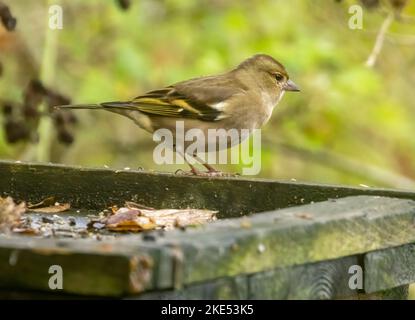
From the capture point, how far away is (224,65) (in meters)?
9.66

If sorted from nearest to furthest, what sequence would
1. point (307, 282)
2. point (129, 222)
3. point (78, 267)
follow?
point (78, 267), point (307, 282), point (129, 222)

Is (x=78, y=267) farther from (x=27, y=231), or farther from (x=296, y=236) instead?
(x=27, y=231)

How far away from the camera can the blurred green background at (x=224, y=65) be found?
943 cm

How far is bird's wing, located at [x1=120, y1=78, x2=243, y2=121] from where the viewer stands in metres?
6.49

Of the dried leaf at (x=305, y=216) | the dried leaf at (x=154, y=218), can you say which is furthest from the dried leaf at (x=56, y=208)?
the dried leaf at (x=305, y=216)

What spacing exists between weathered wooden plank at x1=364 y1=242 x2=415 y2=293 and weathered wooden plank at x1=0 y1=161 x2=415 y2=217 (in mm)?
547

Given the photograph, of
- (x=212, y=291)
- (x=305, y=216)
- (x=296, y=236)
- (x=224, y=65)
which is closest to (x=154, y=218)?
(x=305, y=216)

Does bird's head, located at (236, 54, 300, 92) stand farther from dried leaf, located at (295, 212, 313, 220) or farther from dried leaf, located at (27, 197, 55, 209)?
dried leaf, located at (295, 212, 313, 220)

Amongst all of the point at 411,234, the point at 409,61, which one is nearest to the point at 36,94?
the point at 411,234

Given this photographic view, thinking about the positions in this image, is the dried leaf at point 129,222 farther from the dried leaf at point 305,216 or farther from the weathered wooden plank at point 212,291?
the weathered wooden plank at point 212,291

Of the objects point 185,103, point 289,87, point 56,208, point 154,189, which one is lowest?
point 56,208

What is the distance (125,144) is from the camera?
10.1 meters

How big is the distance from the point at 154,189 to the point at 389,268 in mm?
1402

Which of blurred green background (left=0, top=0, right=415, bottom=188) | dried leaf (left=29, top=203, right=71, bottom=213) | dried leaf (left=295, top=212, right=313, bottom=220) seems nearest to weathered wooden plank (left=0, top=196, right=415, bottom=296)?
dried leaf (left=295, top=212, right=313, bottom=220)
